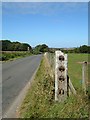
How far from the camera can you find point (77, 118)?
629 centimetres

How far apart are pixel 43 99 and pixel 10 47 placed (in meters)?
138

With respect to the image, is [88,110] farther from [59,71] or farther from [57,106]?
[59,71]

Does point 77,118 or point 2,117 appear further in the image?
point 2,117

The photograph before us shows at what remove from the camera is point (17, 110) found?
8.54 metres

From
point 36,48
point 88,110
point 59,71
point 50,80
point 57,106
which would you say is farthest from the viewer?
point 36,48

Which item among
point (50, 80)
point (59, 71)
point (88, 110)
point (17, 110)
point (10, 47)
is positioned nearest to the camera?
point (88, 110)

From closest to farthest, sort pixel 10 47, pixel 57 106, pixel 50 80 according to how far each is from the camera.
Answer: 1. pixel 57 106
2. pixel 50 80
3. pixel 10 47

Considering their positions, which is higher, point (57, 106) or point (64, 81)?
point (64, 81)

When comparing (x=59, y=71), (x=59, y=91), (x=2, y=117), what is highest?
(x=59, y=71)

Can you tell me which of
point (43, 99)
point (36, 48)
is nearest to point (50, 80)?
point (43, 99)

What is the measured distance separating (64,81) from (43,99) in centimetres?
88

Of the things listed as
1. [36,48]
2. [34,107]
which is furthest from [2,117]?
[36,48]

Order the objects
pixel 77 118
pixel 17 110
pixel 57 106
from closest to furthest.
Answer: pixel 77 118 < pixel 57 106 < pixel 17 110

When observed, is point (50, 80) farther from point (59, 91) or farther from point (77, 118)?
point (77, 118)
